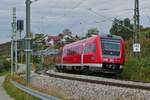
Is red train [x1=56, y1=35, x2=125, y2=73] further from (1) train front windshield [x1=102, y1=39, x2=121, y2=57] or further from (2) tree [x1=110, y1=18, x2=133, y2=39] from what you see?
(2) tree [x1=110, y1=18, x2=133, y2=39]

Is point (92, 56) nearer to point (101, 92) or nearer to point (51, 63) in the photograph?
point (101, 92)

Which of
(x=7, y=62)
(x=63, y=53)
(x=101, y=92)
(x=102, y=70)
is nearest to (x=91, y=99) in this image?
(x=101, y=92)

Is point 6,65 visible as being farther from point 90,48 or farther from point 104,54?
point 104,54

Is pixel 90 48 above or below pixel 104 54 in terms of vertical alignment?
above

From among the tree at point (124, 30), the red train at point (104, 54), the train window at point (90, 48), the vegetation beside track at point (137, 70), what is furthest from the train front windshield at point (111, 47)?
the tree at point (124, 30)

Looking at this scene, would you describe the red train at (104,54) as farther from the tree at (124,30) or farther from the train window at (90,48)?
the tree at (124,30)

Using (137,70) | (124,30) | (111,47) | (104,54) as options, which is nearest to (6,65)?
(124,30)

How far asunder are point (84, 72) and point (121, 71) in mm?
4233

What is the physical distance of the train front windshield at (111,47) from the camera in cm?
3650

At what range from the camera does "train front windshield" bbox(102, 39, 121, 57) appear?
36.5 m

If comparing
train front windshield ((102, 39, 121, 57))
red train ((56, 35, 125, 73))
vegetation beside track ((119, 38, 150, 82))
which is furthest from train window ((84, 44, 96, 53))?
vegetation beside track ((119, 38, 150, 82))

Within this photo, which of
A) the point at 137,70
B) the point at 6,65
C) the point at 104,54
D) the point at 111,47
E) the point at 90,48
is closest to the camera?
the point at 104,54

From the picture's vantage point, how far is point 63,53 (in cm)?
5244

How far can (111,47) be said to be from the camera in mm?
36719
